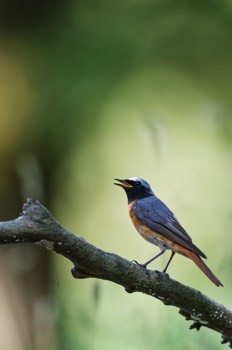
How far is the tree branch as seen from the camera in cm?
206

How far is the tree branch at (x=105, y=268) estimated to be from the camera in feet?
6.76

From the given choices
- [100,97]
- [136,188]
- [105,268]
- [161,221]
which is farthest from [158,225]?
[100,97]

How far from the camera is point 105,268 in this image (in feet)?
7.59

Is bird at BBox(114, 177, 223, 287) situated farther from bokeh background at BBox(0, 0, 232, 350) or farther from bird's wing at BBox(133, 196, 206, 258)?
bokeh background at BBox(0, 0, 232, 350)

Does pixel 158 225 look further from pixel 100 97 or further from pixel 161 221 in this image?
pixel 100 97

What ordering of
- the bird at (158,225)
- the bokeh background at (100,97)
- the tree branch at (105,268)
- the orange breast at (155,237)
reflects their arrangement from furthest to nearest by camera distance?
the bokeh background at (100,97) → the orange breast at (155,237) → the bird at (158,225) → the tree branch at (105,268)

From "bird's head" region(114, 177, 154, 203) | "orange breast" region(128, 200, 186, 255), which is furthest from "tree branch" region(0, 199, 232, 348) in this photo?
"bird's head" region(114, 177, 154, 203)

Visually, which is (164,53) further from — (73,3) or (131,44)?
(73,3)

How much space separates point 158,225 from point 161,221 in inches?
1.2

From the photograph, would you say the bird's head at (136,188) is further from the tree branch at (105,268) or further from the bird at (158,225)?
the tree branch at (105,268)

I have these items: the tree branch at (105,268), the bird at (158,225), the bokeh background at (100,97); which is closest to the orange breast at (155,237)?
the bird at (158,225)

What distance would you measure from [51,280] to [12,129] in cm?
208

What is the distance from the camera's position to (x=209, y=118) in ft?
14.0

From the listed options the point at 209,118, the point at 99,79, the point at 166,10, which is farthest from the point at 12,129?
the point at 209,118
